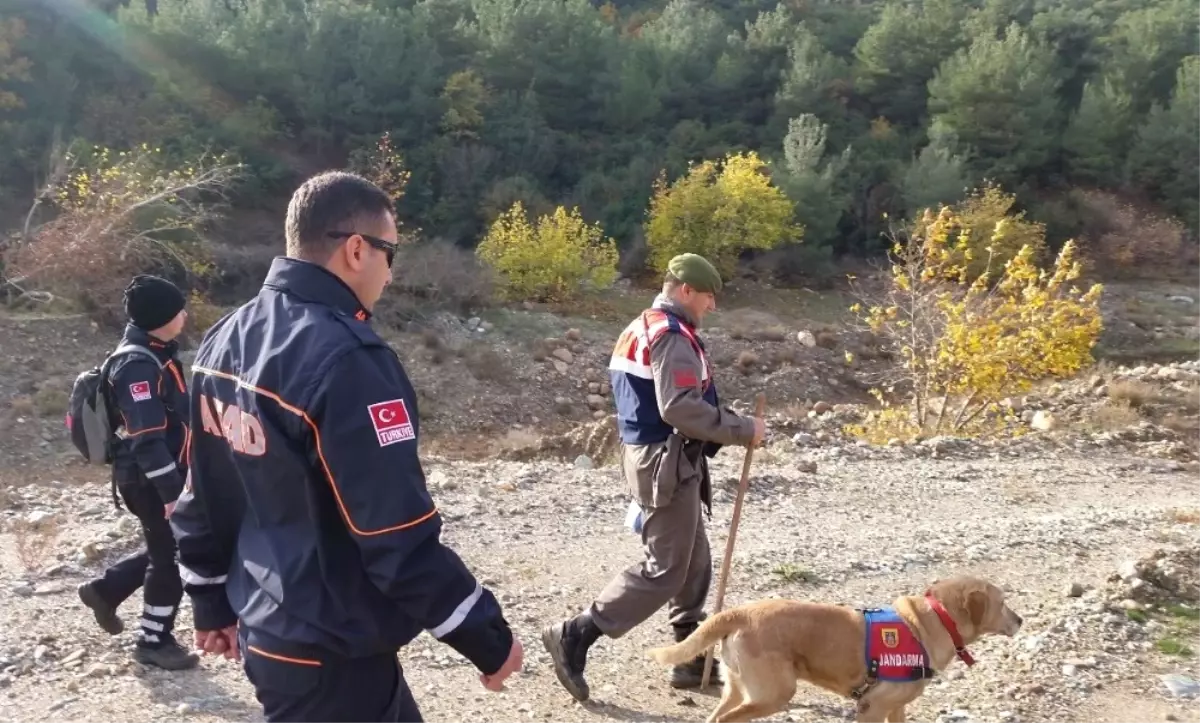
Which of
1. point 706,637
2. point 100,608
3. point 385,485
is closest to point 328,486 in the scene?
point 385,485

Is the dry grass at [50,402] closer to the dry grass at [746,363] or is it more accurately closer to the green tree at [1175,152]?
the dry grass at [746,363]

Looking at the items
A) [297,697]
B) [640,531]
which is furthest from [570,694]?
[297,697]

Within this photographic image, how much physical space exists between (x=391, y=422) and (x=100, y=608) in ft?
12.1

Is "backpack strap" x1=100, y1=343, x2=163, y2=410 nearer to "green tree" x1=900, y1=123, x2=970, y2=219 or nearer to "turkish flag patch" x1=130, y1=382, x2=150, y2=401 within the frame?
"turkish flag patch" x1=130, y1=382, x2=150, y2=401

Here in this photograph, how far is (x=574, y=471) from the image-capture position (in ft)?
30.1

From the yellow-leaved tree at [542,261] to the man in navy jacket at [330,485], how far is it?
24266 mm

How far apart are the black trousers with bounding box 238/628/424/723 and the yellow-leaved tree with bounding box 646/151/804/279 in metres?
29.9

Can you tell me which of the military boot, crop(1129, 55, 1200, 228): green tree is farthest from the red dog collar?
crop(1129, 55, 1200, 228): green tree

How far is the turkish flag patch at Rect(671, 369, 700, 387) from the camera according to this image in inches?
159

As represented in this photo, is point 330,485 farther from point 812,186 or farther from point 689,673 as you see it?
point 812,186

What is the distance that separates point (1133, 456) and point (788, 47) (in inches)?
1399

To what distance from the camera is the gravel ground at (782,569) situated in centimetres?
445

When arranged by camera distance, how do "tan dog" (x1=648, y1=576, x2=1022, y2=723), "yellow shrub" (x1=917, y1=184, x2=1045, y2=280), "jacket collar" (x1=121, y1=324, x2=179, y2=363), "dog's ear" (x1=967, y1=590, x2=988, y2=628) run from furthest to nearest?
"yellow shrub" (x1=917, y1=184, x2=1045, y2=280) → "jacket collar" (x1=121, y1=324, x2=179, y2=363) → "dog's ear" (x1=967, y1=590, x2=988, y2=628) → "tan dog" (x1=648, y1=576, x2=1022, y2=723)

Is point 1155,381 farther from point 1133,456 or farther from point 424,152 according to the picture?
point 424,152
